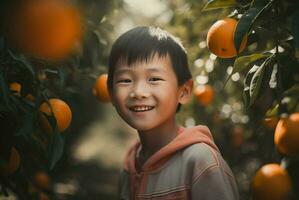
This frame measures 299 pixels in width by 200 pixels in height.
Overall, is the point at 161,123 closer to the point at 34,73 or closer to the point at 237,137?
the point at 34,73

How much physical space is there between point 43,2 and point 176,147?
0.56m

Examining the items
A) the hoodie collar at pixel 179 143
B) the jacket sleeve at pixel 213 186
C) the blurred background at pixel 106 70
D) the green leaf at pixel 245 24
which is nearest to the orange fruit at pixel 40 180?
the blurred background at pixel 106 70

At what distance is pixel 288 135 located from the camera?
127cm

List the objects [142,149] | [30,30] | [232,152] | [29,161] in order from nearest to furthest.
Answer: [30,30] < [142,149] < [29,161] < [232,152]

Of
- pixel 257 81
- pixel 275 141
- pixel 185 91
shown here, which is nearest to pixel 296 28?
pixel 257 81

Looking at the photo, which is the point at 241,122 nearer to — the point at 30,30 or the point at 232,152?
the point at 232,152

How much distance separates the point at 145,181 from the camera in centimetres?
153

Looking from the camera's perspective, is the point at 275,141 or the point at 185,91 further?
the point at 185,91

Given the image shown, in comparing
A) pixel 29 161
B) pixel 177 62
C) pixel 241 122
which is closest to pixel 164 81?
pixel 177 62

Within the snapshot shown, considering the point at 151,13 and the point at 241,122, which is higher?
the point at 151,13

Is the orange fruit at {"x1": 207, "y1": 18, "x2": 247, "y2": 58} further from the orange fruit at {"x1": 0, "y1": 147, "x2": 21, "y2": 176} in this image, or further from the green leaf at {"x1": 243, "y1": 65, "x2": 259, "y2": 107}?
the orange fruit at {"x1": 0, "y1": 147, "x2": 21, "y2": 176}

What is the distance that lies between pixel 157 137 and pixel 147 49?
0.88 feet

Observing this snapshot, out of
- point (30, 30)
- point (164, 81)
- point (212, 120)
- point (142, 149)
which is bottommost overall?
point (212, 120)

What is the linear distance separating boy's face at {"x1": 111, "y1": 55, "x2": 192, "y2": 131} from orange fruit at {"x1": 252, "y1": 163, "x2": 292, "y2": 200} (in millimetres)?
330
